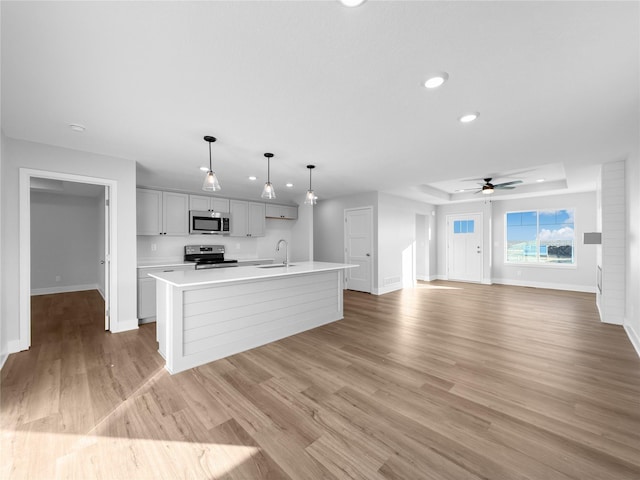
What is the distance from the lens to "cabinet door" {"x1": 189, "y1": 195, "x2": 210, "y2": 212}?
5582mm

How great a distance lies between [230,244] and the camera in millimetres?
6578

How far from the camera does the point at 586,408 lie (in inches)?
80.2

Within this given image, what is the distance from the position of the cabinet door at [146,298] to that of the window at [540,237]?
28.6 feet

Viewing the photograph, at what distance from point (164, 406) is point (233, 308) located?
1.13m

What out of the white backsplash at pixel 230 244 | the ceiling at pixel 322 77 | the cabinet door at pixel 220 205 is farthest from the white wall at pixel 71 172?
the cabinet door at pixel 220 205

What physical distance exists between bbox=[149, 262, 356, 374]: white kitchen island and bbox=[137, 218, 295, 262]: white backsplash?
2843 millimetres

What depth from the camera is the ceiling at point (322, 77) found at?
4.62 feet

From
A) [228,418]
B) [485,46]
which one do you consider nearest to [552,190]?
[485,46]

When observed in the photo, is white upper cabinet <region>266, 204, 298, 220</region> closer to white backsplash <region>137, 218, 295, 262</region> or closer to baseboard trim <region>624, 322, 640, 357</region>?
white backsplash <region>137, 218, 295, 262</region>

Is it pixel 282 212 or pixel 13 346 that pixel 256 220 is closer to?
pixel 282 212

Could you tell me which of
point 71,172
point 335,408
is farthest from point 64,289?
point 335,408

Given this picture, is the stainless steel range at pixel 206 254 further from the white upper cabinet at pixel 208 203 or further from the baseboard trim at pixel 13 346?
the baseboard trim at pixel 13 346

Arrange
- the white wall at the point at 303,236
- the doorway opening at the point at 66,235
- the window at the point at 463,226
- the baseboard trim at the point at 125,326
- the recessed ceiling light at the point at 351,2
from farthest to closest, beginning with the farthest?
the window at the point at 463,226
the white wall at the point at 303,236
the doorway opening at the point at 66,235
the baseboard trim at the point at 125,326
the recessed ceiling light at the point at 351,2

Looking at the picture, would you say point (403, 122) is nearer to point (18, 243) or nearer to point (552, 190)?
point (18, 243)
